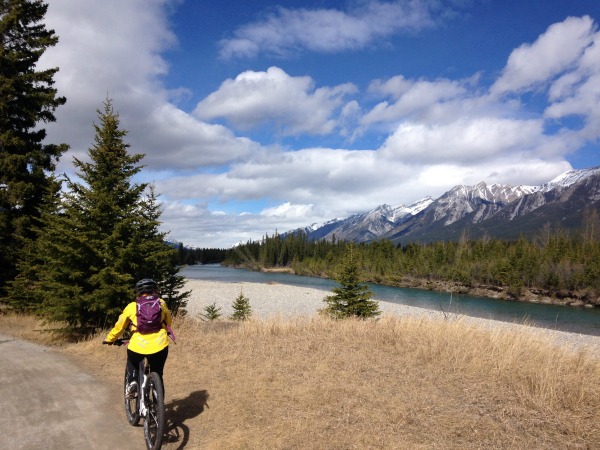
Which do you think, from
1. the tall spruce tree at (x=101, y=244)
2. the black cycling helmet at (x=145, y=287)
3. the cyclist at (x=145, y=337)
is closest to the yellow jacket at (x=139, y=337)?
the cyclist at (x=145, y=337)

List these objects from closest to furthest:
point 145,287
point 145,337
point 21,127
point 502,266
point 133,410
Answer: point 145,337
point 145,287
point 133,410
point 21,127
point 502,266

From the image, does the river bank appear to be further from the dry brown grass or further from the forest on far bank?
the dry brown grass

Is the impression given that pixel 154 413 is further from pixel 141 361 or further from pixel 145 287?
pixel 145 287

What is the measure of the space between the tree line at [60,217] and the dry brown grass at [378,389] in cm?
201

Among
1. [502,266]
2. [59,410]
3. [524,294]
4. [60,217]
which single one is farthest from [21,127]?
[502,266]

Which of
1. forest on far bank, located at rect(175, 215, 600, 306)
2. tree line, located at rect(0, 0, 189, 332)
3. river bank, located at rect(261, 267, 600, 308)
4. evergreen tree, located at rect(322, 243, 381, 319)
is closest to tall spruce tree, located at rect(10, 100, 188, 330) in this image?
tree line, located at rect(0, 0, 189, 332)

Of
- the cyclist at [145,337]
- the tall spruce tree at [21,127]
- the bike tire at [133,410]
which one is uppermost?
the tall spruce tree at [21,127]

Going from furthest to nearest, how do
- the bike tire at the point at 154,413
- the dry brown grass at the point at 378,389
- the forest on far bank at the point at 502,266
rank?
the forest on far bank at the point at 502,266 < the dry brown grass at the point at 378,389 < the bike tire at the point at 154,413

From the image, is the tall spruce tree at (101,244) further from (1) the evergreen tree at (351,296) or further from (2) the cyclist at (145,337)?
(1) the evergreen tree at (351,296)

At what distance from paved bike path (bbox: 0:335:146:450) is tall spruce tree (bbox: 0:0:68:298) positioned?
9.48 meters

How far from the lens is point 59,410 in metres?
6.36

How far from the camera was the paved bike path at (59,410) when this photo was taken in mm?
5336

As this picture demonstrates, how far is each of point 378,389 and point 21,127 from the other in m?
18.9

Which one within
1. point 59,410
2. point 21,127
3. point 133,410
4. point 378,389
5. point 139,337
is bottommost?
point 59,410
